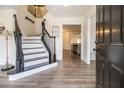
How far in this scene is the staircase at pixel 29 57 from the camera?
5.05 metres

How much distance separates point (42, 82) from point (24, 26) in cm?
454

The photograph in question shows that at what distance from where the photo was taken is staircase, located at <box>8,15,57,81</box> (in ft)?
16.6

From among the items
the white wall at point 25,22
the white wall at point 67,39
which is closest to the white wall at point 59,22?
the white wall at point 25,22

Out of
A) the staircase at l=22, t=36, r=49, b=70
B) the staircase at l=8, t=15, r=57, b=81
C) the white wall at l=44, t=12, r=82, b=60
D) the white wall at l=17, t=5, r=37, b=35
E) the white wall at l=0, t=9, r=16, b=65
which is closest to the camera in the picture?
the staircase at l=8, t=15, r=57, b=81

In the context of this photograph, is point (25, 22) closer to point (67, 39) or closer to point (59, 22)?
point (59, 22)

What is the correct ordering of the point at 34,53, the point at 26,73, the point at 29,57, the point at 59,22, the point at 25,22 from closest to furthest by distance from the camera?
the point at 26,73 < the point at 29,57 < the point at 34,53 < the point at 25,22 < the point at 59,22

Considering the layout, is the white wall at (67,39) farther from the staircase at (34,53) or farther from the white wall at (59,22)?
the staircase at (34,53)

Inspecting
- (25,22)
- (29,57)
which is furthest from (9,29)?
(25,22)

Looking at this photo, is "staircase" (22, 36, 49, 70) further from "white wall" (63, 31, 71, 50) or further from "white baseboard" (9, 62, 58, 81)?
"white wall" (63, 31, 71, 50)

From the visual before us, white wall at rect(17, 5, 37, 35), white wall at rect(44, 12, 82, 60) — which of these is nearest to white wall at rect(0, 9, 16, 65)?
white wall at rect(17, 5, 37, 35)

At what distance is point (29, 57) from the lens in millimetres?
6082

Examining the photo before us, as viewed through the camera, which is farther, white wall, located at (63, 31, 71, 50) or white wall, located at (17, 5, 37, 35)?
white wall, located at (63, 31, 71, 50)
